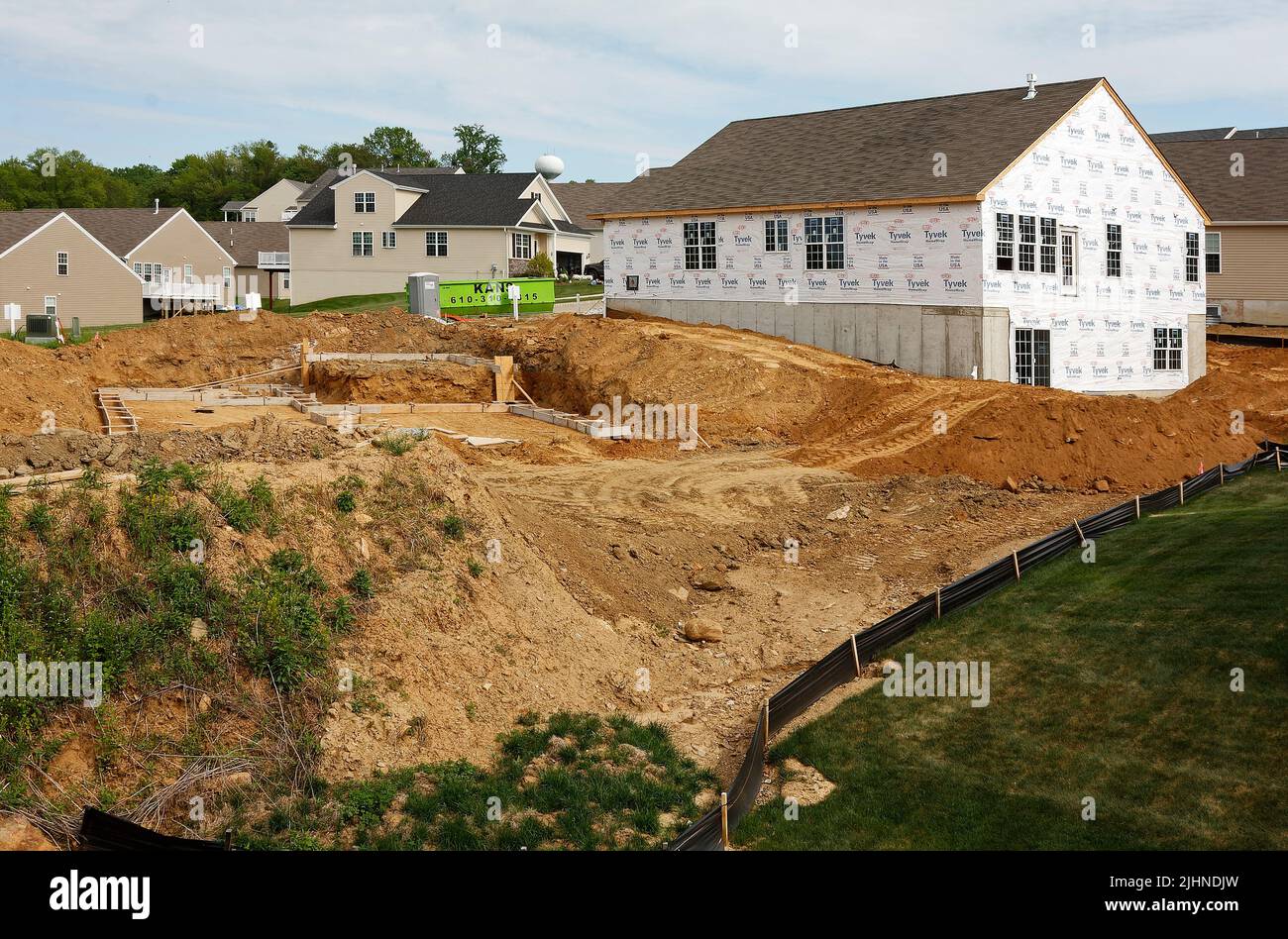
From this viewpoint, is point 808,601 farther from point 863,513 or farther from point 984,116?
point 984,116

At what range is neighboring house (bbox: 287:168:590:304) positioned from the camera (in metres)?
66.8

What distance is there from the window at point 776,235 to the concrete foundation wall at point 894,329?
6.00 ft

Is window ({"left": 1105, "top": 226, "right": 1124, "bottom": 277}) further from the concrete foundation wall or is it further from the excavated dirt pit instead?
the concrete foundation wall

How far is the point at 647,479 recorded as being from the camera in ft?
83.5

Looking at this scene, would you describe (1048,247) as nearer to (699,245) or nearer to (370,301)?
(699,245)

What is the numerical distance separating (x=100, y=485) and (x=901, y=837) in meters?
9.69

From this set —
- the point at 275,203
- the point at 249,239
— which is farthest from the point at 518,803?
the point at 275,203

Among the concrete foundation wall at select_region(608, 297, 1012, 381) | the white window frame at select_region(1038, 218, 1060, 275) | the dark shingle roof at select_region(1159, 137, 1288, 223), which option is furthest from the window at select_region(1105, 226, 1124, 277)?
the dark shingle roof at select_region(1159, 137, 1288, 223)

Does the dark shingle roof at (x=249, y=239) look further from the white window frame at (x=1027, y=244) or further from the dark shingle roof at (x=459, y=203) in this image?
the white window frame at (x=1027, y=244)

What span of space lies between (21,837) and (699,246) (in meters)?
34.2

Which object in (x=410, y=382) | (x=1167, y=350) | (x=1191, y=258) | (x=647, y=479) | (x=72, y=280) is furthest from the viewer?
(x=72, y=280)

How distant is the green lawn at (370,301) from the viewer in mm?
62219

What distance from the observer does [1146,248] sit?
39969 mm

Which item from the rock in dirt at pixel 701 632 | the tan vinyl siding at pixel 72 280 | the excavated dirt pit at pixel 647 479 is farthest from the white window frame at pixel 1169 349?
the tan vinyl siding at pixel 72 280
